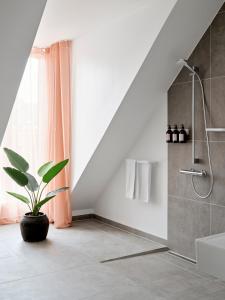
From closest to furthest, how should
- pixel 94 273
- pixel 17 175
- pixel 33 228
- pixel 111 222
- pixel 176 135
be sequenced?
pixel 94 273
pixel 176 135
pixel 17 175
pixel 33 228
pixel 111 222

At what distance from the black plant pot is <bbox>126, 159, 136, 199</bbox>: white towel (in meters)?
0.98

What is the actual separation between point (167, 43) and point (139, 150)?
132 centimetres

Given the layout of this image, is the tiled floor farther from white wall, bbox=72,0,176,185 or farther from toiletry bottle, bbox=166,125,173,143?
toiletry bottle, bbox=166,125,173,143

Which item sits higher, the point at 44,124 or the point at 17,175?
the point at 44,124

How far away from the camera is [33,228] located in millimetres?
3914

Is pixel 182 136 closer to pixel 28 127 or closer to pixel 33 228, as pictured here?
pixel 33 228

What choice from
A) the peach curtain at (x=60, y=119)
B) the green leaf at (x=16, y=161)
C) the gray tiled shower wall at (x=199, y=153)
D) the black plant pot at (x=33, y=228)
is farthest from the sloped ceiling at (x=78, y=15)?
the black plant pot at (x=33, y=228)

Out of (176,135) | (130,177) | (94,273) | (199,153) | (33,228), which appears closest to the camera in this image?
(94,273)

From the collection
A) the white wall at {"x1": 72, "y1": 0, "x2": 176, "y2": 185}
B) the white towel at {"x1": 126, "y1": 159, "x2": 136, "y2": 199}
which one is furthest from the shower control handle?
the white wall at {"x1": 72, "y1": 0, "x2": 176, "y2": 185}

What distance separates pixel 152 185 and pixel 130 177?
31 centimetres

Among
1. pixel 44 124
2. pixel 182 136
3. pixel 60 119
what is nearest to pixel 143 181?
pixel 182 136

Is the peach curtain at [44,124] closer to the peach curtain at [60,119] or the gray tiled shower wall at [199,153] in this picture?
the peach curtain at [60,119]

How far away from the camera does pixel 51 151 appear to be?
180 inches

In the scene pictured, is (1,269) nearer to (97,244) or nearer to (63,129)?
(97,244)
